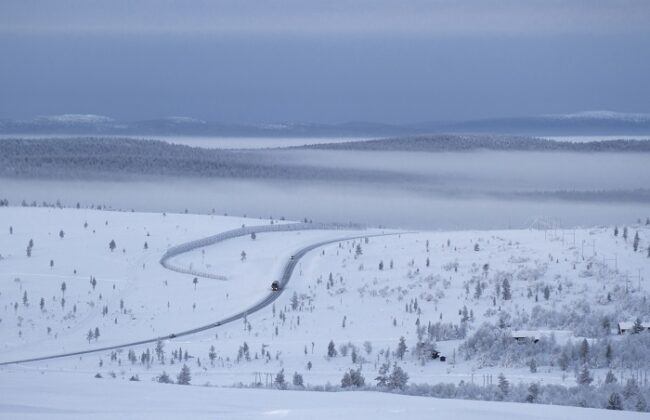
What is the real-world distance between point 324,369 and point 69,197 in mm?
39082

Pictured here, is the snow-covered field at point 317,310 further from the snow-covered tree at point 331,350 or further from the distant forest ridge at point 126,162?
the distant forest ridge at point 126,162

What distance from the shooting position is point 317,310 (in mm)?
22000

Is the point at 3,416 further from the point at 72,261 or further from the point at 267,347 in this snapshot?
the point at 72,261

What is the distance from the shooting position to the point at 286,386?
39.3 ft

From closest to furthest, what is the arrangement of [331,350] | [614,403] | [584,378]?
[614,403] → [584,378] → [331,350]

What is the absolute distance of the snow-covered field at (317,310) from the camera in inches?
573

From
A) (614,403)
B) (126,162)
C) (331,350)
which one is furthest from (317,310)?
(126,162)

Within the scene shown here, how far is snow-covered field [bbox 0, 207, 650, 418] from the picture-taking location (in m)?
14.6

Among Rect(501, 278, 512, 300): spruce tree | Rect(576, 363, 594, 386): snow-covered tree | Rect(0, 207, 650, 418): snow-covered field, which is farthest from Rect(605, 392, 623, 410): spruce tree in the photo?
Rect(501, 278, 512, 300): spruce tree

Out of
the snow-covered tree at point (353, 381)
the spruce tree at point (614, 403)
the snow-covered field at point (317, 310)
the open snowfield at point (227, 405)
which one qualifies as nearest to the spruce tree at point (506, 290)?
the snow-covered field at point (317, 310)

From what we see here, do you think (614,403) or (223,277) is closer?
(614,403)

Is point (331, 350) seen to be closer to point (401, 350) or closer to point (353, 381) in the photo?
point (401, 350)

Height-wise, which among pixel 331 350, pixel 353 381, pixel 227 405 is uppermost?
pixel 227 405

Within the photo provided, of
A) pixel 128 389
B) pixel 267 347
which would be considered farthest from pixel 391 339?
pixel 128 389
